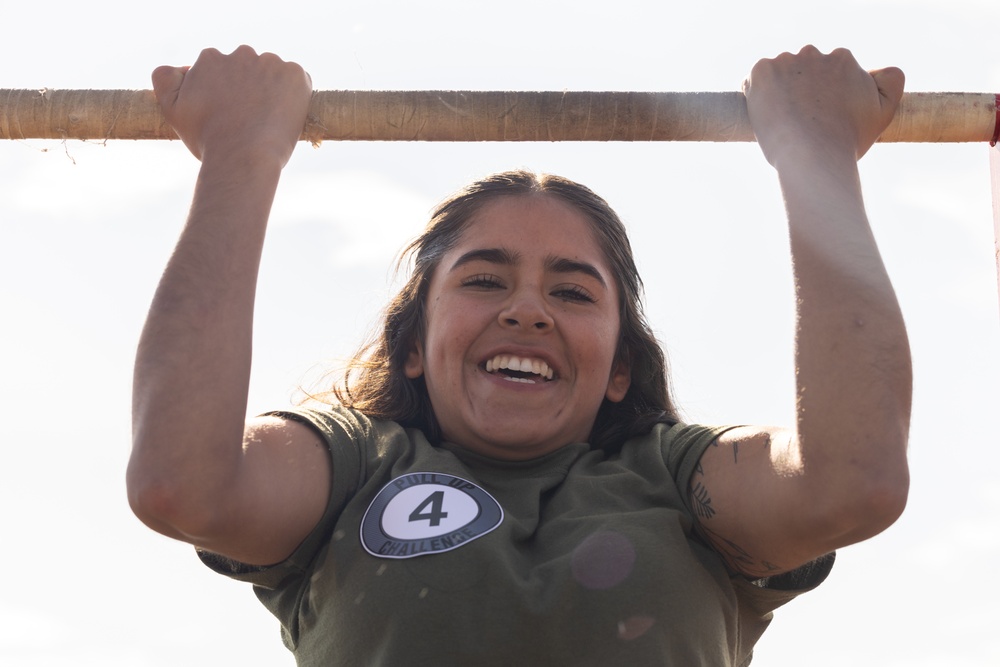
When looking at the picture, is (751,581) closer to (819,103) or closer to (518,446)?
(518,446)

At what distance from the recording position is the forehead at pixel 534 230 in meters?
3.49

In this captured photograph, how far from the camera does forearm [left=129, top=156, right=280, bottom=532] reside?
2.69 metres

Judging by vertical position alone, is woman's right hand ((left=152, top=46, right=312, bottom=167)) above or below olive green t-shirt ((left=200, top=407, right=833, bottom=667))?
above

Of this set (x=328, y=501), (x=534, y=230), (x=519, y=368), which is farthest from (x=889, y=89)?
(x=328, y=501)

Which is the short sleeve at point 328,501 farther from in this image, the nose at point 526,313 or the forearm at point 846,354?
the forearm at point 846,354

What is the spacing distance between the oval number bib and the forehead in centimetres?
76

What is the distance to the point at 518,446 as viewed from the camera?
339cm

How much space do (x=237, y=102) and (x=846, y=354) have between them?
1695 mm

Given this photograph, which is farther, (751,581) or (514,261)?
(514,261)

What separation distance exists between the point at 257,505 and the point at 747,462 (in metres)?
1.18

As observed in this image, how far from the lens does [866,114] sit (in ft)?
10.8

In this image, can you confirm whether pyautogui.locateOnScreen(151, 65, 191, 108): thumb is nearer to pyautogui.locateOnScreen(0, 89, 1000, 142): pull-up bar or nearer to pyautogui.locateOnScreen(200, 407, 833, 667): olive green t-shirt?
pyautogui.locateOnScreen(0, 89, 1000, 142): pull-up bar

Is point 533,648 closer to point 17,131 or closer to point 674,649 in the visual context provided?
point 674,649

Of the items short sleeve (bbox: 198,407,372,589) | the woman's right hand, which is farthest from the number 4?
the woman's right hand
